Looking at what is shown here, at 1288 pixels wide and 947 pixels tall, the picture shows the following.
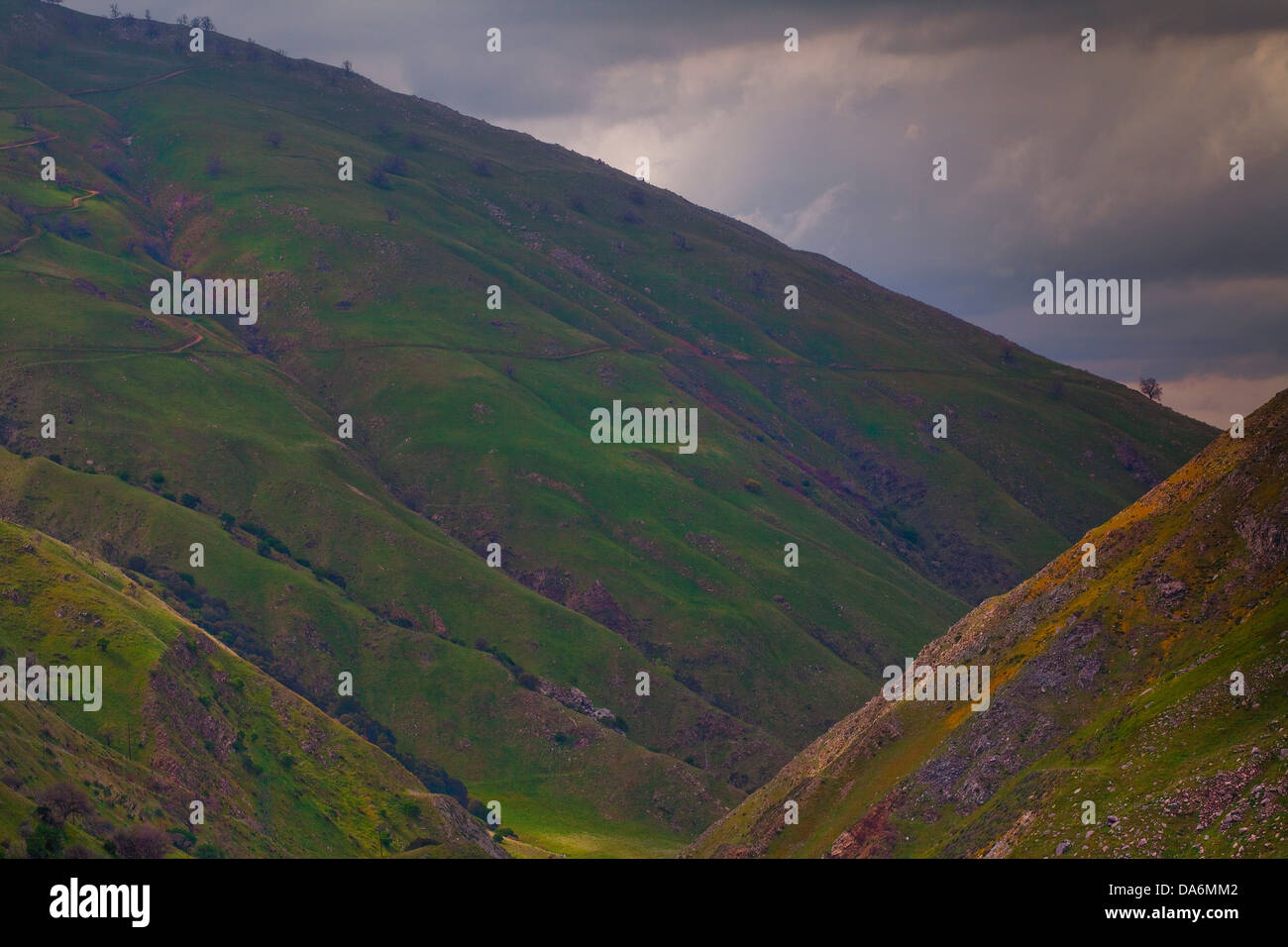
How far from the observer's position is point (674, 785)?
161625mm

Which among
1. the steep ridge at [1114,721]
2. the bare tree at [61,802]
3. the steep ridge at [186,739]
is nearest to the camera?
the steep ridge at [1114,721]

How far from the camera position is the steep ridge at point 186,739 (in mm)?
94312

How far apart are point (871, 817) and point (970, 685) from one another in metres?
13.4

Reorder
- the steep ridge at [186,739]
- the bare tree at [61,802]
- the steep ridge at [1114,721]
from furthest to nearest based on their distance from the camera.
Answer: the steep ridge at [186,739] → the bare tree at [61,802] → the steep ridge at [1114,721]

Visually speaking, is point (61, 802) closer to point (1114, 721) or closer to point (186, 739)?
point (186, 739)

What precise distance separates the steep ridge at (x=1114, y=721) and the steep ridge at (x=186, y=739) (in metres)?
32.4

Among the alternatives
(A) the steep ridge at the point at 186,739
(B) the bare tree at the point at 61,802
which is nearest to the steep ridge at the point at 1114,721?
(A) the steep ridge at the point at 186,739

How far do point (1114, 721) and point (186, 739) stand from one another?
72.7 meters

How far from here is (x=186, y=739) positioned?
360ft

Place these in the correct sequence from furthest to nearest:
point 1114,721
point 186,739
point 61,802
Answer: point 186,739
point 1114,721
point 61,802

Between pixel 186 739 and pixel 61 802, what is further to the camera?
pixel 186 739

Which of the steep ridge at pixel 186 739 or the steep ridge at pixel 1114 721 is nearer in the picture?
the steep ridge at pixel 1114 721

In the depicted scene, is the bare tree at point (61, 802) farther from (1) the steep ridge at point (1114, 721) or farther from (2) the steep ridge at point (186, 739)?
(1) the steep ridge at point (1114, 721)

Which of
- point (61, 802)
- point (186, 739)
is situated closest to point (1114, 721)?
point (61, 802)
